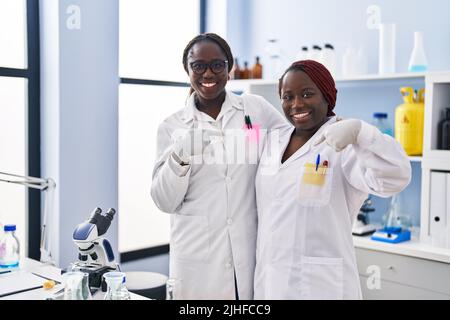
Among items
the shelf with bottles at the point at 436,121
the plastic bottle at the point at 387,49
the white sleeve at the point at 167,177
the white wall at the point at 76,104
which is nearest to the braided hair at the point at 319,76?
the white sleeve at the point at 167,177

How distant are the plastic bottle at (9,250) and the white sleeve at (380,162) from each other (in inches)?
55.0

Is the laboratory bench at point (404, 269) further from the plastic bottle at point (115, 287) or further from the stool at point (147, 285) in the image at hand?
the plastic bottle at point (115, 287)

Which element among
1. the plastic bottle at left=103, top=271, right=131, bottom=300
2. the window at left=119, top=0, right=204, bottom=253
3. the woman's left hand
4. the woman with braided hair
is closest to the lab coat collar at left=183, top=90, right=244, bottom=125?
the woman with braided hair

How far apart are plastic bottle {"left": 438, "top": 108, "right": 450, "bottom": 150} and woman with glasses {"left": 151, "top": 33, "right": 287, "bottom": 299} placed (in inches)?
40.7

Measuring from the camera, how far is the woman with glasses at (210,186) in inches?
64.6

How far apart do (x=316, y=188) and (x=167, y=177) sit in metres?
0.48

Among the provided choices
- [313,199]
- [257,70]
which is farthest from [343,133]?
[257,70]

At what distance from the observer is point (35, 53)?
252cm

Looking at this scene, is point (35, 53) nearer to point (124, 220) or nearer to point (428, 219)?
point (124, 220)

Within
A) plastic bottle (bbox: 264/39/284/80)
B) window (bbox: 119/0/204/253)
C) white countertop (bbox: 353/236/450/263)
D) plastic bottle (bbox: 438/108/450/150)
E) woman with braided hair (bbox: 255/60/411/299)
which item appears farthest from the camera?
plastic bottle (bbox: 264/39/284/80)

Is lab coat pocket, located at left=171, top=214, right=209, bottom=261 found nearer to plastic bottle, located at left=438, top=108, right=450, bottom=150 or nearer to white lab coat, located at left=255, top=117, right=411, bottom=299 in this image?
white lab coat, located at left=255, top=117, right=411, bottom=299

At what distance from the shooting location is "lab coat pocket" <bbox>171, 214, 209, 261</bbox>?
66.1 inches

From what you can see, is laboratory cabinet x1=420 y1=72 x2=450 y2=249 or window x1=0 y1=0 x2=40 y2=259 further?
window x1=0 y1=0 x2=40 y2=259
